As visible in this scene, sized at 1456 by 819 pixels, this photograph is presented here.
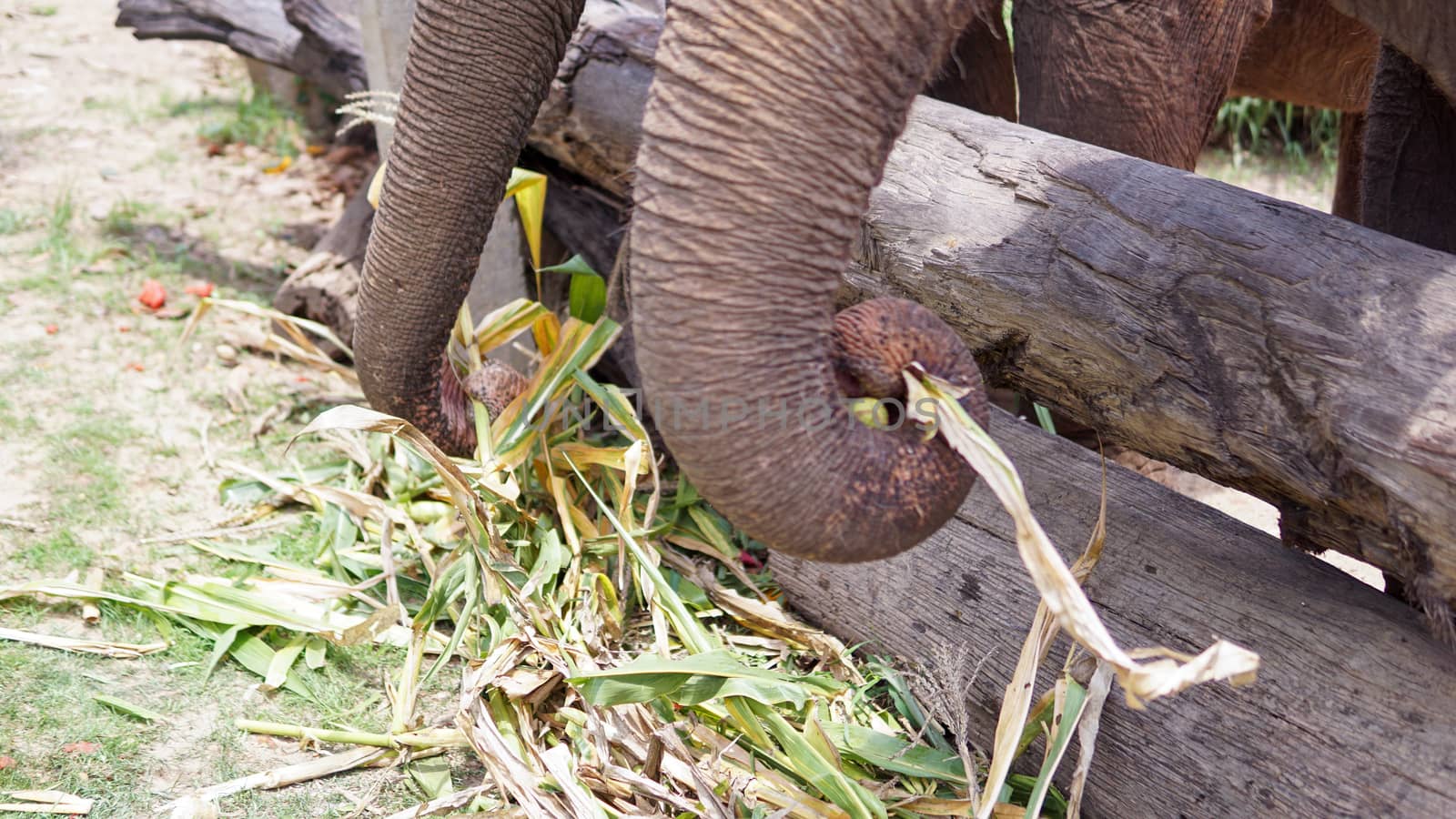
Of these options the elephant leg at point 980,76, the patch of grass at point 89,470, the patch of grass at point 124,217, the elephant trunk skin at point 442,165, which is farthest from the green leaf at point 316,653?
the patch of grass at point 124,217

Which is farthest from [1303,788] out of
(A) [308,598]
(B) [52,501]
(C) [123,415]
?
(C) [123,415]

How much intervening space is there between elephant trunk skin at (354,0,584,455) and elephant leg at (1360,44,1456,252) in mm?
2018

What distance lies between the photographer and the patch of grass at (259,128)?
208 inches

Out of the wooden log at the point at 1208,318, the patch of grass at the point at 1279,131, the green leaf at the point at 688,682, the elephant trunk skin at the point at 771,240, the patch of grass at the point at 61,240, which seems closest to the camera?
the elephant trunk skin at the point at 771,240

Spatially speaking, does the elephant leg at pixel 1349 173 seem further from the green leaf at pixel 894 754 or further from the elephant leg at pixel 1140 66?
the green leaf at pixel 894 754

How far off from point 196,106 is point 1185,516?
197 inches

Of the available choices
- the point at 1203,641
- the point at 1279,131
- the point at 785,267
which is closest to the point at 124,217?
the point at 785,267

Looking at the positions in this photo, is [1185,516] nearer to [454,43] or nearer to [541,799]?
[541,799]

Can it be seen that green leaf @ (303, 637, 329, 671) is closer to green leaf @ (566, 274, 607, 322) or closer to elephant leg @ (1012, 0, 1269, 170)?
green leaf @ (566, 274, 607, 322)

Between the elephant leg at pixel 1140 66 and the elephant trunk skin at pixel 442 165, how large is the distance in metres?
1.16

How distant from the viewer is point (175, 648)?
2.55m

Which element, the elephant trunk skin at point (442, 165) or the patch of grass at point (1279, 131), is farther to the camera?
the patch of grass at point (1279, 131)

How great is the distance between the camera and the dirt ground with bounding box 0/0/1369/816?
231 cm

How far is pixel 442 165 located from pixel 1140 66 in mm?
1553
